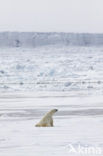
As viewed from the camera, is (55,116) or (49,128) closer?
(49,128)

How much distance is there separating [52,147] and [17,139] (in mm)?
824

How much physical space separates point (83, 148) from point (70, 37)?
7349 cm

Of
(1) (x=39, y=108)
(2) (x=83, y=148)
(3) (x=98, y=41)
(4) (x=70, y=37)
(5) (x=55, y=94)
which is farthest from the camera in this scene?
(3) (x=98, y=41)

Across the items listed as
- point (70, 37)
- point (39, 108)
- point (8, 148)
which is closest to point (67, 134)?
point (8, 148)

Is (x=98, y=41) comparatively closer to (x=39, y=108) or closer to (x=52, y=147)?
(x=39, y=108)

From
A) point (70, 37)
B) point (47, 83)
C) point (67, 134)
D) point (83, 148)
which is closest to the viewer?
point (83, 148)

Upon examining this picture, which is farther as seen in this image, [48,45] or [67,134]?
[48,45]

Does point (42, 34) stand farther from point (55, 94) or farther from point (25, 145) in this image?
point (25, 145)

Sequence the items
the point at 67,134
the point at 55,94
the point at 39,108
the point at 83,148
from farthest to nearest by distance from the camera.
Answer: the point at 55,94, the point at 39,108, the point at 67,134, the point at 83,148

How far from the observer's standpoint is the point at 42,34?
80938 millimetres

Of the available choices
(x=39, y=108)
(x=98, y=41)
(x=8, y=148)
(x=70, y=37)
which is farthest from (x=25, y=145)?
(x=98, y=41)

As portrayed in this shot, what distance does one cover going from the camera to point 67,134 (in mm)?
7496

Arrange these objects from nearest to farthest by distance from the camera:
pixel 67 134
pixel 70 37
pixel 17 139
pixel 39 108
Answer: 1. pixel 17 139
2. pixel 67 134
3. pixel 39 108
4. pixel 70 37

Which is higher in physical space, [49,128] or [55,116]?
[49,128]
